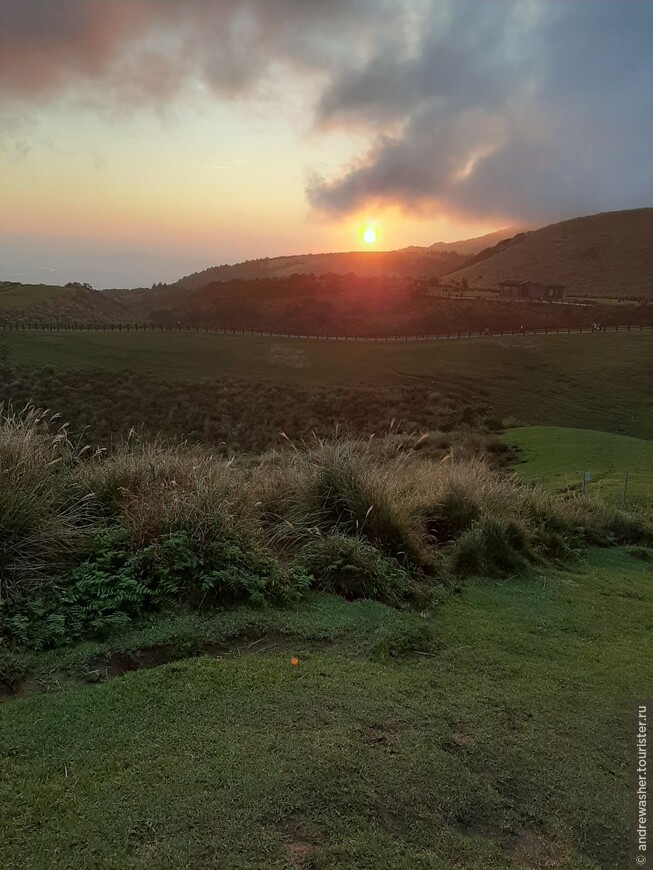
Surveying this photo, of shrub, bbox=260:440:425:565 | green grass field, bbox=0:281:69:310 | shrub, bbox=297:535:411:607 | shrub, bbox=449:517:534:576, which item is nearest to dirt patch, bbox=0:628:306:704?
shrub, bbox=297:535:411:607

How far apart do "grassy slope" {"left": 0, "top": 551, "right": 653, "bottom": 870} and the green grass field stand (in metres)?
89.5

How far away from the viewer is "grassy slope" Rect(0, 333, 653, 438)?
37.5 metres

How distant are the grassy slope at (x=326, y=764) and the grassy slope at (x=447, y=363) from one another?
32.2m

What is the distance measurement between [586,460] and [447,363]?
3184 centimetres

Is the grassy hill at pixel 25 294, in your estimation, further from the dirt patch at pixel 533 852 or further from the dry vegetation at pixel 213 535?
the dirt patch at pixel 533 852

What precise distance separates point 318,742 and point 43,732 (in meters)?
1.38

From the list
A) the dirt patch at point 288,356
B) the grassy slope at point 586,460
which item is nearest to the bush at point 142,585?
the grassy slope at point 586,460

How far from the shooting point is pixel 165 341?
56094 mm

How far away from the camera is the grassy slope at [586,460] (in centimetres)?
1344

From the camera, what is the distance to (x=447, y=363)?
159 feet

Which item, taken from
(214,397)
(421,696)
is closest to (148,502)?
(421,696)

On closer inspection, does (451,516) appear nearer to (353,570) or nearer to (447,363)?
(353,570)

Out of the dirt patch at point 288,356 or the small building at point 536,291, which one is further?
the small building at point 536,291

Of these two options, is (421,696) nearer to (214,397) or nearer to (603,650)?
(603,650)
